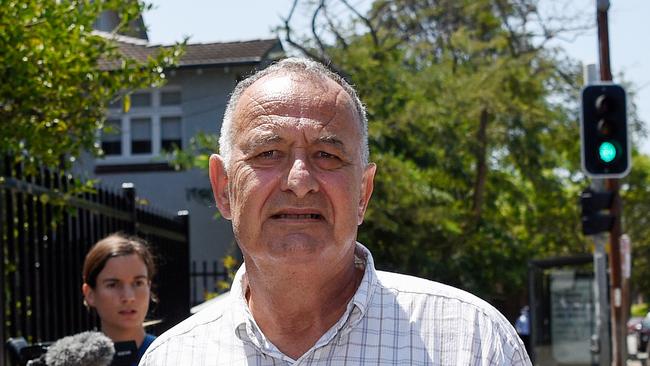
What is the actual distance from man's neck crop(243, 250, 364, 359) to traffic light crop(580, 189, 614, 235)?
35.4ft

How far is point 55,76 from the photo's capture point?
20.3ft

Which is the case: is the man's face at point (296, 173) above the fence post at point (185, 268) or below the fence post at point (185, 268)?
above

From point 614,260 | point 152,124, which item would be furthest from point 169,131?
point 614,260

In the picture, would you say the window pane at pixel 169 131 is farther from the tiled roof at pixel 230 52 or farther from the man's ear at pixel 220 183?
the man's ear at pixel 220 183

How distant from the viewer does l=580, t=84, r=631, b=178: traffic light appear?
11.6 m

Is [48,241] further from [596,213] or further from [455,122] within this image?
[455,122]

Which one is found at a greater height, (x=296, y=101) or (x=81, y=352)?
(x=296, y=101)

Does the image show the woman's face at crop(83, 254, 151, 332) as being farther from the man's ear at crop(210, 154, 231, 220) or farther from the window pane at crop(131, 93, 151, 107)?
the window pane at crop(131, 93, 151, 107)

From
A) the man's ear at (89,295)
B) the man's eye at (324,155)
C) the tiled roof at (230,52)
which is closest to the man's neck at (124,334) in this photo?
the man's ear at (89,295)

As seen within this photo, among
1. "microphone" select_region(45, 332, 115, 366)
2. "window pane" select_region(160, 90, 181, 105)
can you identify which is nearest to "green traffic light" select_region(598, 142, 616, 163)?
"microphone" select_region(45, 332, 115, 366)

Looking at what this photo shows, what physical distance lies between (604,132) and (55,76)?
23.2 ft

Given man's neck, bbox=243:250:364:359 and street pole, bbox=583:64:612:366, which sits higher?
man's neck, bbox=243:250:364:359

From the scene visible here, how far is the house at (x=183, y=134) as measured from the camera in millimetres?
22266

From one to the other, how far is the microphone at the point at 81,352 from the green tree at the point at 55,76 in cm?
207
